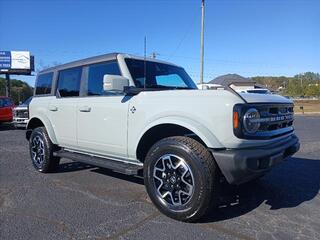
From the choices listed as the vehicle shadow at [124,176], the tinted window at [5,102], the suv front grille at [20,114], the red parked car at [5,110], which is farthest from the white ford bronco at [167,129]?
the tinted window at [5,102]

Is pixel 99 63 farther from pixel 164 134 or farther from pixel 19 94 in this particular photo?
pixel 19 94

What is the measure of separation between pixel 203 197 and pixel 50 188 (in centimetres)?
268

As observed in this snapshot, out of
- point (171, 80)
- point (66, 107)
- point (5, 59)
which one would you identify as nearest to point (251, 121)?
point (171, 80)

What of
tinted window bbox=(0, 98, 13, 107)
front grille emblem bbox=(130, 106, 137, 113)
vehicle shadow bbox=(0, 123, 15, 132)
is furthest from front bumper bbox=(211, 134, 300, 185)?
tinted window bbox=(0, 98, 13, 107)

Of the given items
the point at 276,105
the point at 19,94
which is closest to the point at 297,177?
the point at 276,105

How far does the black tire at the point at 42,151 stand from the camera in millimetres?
6082

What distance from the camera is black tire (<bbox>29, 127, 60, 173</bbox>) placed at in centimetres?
608

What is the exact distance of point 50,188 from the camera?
518 centimetres

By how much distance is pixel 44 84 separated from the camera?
21.5 feet

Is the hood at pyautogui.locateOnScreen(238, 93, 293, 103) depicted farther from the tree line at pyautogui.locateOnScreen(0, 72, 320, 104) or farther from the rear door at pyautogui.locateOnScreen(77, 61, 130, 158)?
the tree line at pyautogui.locateOnScreen(0, 72, 320, 104)

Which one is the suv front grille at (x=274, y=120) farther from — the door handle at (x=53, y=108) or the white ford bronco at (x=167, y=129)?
the door handle at (x=53, y=108)

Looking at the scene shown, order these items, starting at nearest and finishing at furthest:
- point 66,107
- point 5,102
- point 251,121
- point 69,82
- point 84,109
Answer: point 251,121 → point 84,109 → point 66,107 → point 69,82 → point 5,102

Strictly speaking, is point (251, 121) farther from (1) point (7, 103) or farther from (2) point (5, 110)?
(1) point (7, 103)

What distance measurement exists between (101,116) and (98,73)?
772 millimetres
